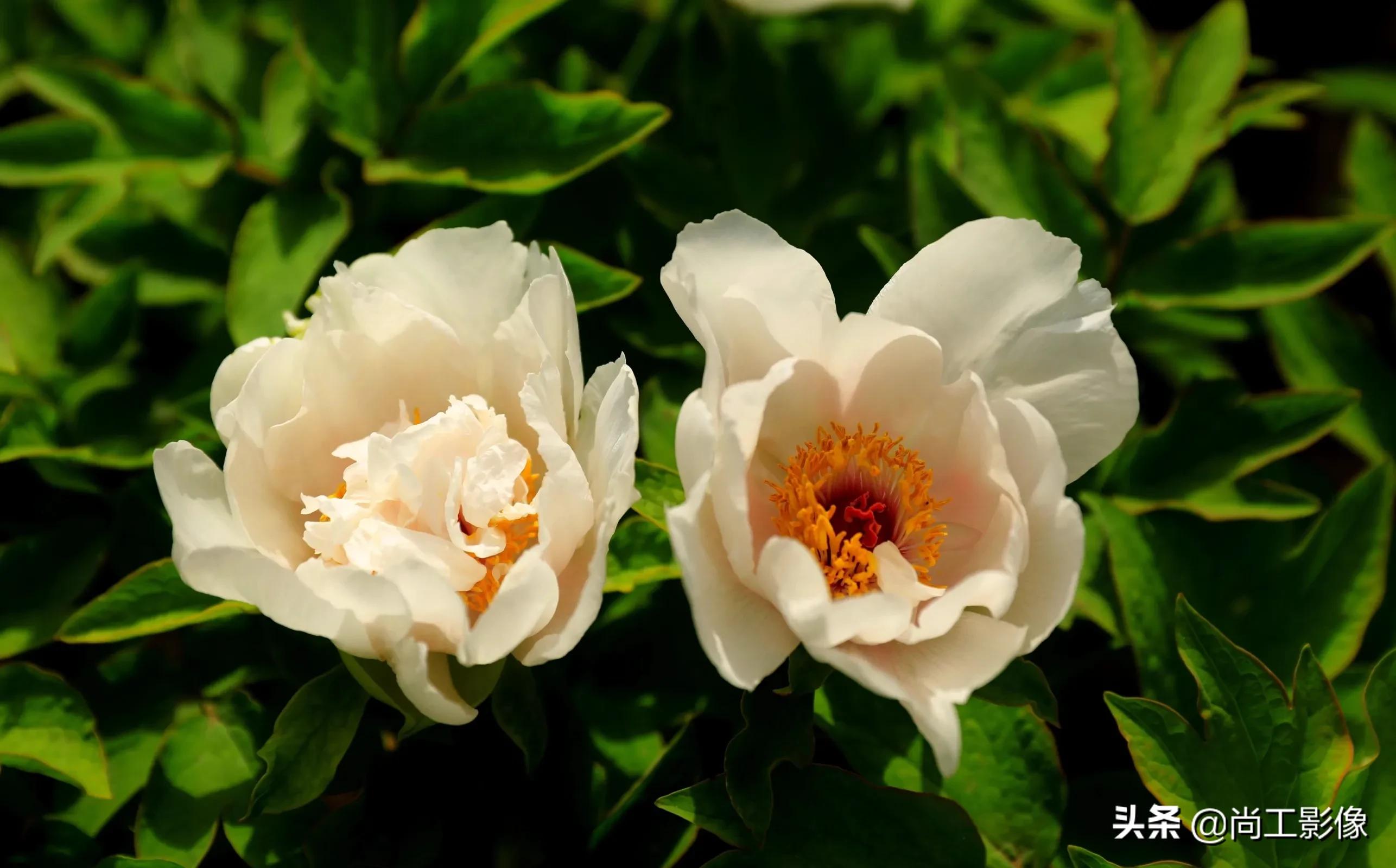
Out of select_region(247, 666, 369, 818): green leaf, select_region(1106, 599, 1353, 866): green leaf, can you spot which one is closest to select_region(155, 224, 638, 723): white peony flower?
select_region(247, 666, 369, 818): green leaf

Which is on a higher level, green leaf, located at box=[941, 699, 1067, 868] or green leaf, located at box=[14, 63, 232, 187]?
green leaf, located at box=[14, 63, 232, 187]

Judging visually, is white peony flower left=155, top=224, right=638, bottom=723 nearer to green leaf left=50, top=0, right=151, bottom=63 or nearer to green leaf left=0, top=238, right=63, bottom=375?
green leaf left=0, top=238, right=63, bottom=375

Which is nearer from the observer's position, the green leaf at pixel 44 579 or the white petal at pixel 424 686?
the white petal at pixel 424 686

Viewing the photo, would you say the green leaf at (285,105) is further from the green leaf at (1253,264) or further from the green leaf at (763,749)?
the green leaf at (1253,264)

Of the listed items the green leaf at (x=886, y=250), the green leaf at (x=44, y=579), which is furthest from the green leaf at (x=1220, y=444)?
the green leaf at (x=44, y=579)

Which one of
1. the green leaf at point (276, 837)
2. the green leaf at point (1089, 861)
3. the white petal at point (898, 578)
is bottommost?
the green leaf at point (276, 837)

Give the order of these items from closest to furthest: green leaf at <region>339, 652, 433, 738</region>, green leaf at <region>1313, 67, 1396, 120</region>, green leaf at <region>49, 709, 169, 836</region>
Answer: green leaf at <region>339, 652, 433, 738</region> → green leaf at <region>49, 709, 169, 836</region> → green leaf at <region>1313, 67, 1396, 120</region>
